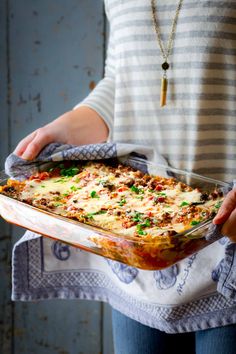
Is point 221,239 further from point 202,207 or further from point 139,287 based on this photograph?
point 139,287

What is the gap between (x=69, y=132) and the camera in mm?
1131

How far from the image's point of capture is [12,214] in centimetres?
94

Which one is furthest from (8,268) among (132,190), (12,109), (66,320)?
(132,190)

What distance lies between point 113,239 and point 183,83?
0.35m

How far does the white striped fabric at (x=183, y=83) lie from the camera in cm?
97

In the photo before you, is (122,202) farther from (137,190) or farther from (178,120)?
(178,120)

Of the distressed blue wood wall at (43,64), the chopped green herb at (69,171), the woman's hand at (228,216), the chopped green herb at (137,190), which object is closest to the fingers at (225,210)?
the woman's hand at (228,216)

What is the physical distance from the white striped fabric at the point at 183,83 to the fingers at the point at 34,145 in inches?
5.3

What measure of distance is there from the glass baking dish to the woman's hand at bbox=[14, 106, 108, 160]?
0.17 metres

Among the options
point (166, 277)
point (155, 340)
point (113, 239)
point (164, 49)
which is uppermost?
point (164, 49)

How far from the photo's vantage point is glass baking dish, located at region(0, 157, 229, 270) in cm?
79

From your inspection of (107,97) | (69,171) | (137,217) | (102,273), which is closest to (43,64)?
(107,97)

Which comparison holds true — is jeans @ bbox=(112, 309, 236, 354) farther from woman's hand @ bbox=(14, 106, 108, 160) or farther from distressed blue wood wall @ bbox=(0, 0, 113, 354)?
distressed blue wood wall @ bbox=(0, 0, 113, 354)

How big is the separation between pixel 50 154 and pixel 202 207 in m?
0.32
